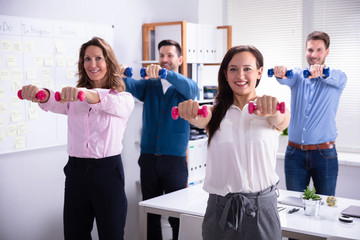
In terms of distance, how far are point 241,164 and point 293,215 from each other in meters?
0.84

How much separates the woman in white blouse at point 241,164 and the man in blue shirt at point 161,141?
51.3 inches

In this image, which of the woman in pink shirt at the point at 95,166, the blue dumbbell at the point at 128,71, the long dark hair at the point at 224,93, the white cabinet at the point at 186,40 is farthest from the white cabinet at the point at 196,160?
the long dark hair at the point at 224,93

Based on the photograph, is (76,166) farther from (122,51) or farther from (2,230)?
(122,51)

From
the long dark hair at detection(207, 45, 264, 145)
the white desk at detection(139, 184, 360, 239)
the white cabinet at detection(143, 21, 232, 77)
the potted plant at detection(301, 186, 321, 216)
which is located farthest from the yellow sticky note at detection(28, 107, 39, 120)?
the potted plant at detection(301, 186, 321, 216)

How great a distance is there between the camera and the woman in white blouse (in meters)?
1.72

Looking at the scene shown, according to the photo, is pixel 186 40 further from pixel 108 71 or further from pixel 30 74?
pixel 108 71

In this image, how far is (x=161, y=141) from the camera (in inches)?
126

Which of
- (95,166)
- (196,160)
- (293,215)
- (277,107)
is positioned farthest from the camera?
(196,160)

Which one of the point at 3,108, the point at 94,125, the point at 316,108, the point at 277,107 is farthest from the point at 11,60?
the point at 316,108

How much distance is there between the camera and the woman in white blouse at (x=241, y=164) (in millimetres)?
1717

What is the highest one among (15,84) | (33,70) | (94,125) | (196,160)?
(33,70)

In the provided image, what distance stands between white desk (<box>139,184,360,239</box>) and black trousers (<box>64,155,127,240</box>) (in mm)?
306

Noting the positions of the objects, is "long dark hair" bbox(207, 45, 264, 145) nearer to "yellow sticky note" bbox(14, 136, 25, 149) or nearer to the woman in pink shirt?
the woman in pink shirt

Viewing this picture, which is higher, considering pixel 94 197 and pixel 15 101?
A: pixel 15 101
